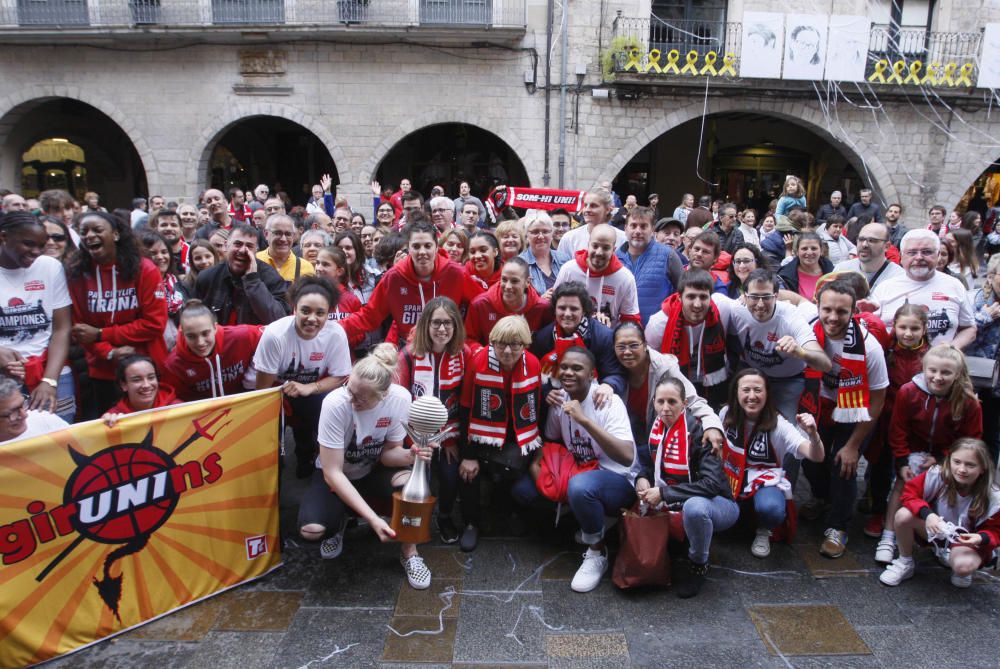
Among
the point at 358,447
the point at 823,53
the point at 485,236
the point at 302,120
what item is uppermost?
the point at 823,53

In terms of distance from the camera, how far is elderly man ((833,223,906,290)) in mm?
5004

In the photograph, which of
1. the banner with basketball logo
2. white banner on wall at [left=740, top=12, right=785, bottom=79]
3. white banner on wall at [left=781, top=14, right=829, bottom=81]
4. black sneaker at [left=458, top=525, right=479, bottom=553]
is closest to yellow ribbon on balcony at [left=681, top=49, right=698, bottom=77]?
white banner on wall at [left=740, top=12, right=785, bottom=79]

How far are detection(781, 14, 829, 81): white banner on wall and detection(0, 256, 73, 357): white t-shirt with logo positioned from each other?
13.8 meters

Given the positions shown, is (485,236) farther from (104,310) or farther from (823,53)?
(823,53)

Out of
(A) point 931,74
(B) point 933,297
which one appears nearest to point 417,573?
(B) point 933,297

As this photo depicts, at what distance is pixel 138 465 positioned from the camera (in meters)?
3.21

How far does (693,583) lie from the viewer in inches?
140

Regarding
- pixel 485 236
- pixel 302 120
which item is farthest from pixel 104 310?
pixel 302 120

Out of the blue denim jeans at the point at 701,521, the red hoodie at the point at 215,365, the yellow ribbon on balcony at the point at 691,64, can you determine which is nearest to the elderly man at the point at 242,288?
the red hoodie at the point at 215,365

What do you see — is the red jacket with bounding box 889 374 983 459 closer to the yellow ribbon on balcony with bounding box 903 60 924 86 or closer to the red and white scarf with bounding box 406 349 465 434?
the red and white scarf with bounding box 406 349 465 434

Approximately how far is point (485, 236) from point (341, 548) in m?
2.61

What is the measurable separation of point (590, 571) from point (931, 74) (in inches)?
583

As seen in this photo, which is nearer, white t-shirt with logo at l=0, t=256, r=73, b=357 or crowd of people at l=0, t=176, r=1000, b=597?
crowd of people at l=0, t=176, r=1000, b=597

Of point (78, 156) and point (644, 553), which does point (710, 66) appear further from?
point (78, 156)
